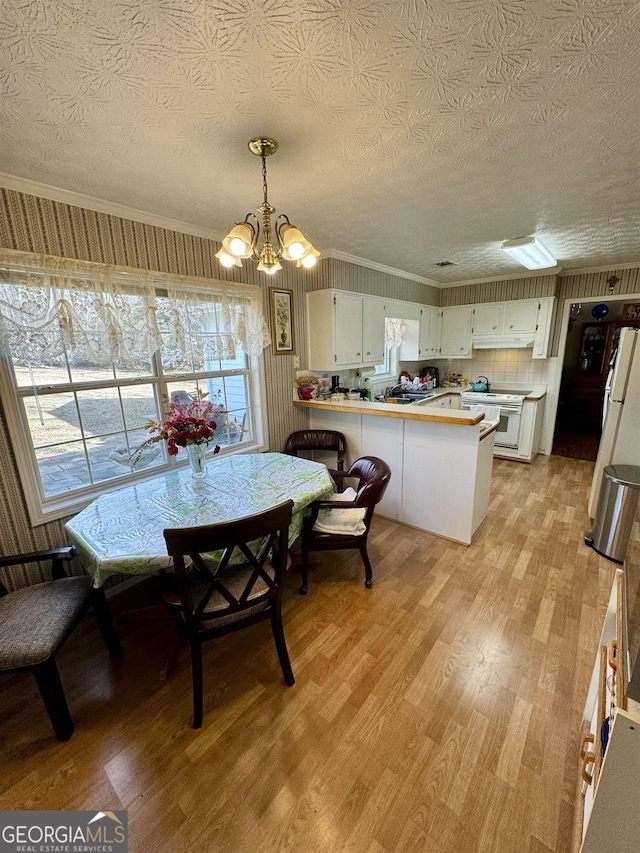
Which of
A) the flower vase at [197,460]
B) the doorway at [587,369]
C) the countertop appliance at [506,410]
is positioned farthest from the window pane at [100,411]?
the doorway at [587,369]

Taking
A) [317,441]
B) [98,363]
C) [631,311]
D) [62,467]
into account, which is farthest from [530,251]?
[62,467]

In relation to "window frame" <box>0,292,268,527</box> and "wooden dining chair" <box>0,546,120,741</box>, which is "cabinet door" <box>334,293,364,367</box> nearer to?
"window frame" <box>0,292,268,527</box>

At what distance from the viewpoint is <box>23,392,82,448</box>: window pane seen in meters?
1.90

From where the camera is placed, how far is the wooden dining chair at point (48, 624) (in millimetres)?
1272

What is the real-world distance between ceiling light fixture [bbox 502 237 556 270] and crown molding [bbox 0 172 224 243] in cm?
252

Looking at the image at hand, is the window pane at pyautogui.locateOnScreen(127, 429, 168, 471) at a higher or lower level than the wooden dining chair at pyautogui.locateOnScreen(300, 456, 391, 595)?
higher

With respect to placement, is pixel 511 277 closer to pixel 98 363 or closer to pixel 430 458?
pixel 430 458

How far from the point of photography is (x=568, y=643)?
5.76 ft

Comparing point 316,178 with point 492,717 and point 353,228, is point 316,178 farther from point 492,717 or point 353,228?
point 492,717

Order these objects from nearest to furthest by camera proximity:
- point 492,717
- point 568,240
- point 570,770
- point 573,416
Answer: point 570,770, point 492,717, point 568,240, point 573,416

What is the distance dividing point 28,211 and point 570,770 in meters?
3.55

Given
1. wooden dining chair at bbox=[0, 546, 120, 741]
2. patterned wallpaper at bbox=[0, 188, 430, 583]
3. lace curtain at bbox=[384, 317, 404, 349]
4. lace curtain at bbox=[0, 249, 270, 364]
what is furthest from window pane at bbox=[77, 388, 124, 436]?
lace curtain at bbox=[384, 317, 404, 349]

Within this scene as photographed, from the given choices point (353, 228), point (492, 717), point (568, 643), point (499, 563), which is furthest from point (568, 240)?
point (492, 717)

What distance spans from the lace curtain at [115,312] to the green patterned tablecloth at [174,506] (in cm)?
89
